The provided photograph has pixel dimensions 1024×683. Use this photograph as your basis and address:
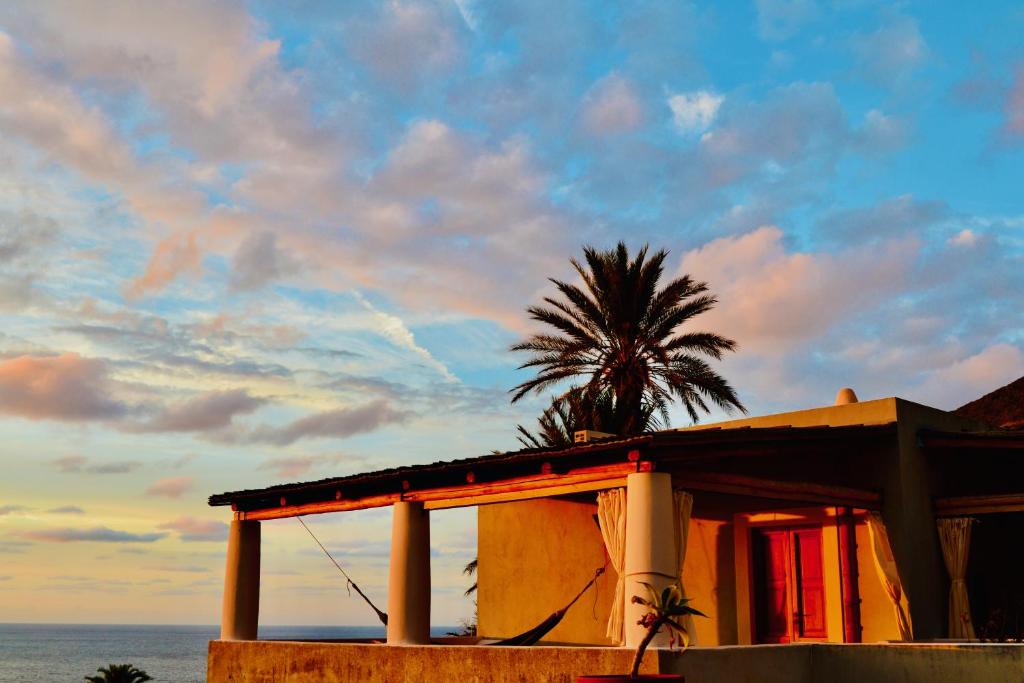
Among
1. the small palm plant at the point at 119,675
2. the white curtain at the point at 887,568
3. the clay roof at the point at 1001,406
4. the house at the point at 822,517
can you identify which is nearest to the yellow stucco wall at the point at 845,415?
the house at the point at 822,517

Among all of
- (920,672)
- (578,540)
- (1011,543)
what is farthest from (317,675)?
(1011,543)

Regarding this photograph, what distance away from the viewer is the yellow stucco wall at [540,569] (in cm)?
1866

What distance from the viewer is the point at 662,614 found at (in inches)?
437

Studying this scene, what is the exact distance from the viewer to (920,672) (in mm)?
12805

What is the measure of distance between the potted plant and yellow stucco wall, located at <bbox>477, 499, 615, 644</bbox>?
622cm

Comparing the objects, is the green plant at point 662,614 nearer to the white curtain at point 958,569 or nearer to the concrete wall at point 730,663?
the concrete wall at point 730,663

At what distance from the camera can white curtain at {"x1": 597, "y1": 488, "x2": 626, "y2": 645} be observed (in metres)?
12.7

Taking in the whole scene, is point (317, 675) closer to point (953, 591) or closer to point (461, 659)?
point (461, 659)

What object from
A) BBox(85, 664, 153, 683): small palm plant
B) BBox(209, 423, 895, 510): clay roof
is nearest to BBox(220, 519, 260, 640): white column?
BBox(209, 423, 895, 510): clay roof

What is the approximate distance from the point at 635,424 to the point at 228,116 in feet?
44.9

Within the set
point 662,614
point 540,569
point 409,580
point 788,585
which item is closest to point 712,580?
point 788,585

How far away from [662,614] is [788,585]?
585 cm

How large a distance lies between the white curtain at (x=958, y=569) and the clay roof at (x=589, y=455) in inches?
65.8

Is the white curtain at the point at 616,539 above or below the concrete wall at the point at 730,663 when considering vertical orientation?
above
